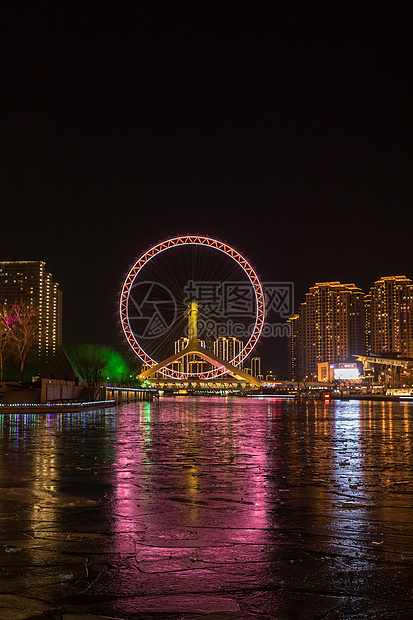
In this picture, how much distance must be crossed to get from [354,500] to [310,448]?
851 cm

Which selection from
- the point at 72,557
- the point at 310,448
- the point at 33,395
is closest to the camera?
the point at 72,557

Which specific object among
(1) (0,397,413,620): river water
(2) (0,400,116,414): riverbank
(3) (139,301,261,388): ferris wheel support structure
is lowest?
(2) (0,400,116,414): riverbank

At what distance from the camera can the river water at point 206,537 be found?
16.7 ft

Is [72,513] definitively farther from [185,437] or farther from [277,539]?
[185,437]

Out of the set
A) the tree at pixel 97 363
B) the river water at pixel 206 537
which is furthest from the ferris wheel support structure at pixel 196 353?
the river water at pixel 206 537

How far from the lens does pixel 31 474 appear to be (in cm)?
1218

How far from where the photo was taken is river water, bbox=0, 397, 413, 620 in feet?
16.7

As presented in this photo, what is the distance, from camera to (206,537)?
7.15m

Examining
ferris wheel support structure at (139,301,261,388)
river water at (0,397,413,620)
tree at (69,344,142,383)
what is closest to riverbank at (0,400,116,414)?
river water at (0,397,413,620)

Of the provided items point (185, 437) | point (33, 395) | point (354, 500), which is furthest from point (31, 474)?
point (33, 395)

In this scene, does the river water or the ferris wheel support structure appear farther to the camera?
the ferris wheel support structure

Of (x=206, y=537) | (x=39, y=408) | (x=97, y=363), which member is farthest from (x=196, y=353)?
(x=206, y=537)

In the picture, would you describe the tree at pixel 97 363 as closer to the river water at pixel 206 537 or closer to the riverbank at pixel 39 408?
the riverbank at pixel 39 408

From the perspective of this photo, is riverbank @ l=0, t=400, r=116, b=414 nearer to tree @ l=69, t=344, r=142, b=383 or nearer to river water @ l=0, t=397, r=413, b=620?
river water @ l=0, t=397, r=413, b=620
